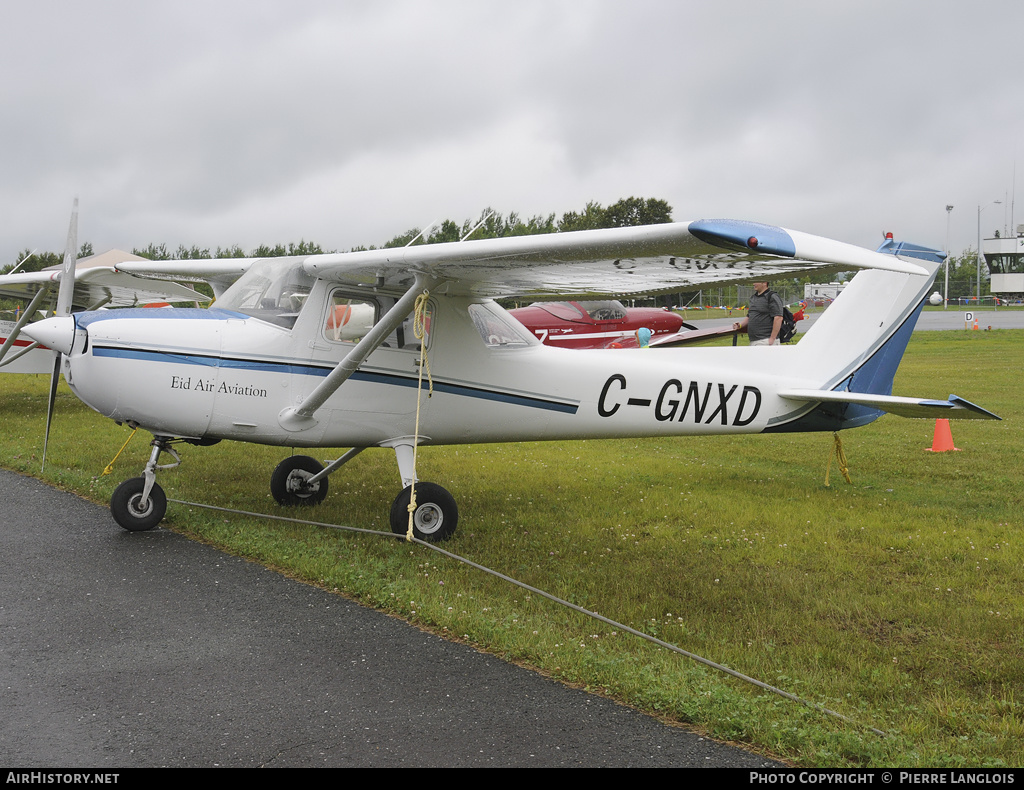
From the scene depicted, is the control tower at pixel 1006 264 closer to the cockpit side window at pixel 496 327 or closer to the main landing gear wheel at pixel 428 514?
the cockpit side window at pixel 496 327

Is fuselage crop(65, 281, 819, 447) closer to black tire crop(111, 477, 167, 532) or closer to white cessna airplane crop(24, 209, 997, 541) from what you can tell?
white cessna airplane crop(24, 209, 997, 541)

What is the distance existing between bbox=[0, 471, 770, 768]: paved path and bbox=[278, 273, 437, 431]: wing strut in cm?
128

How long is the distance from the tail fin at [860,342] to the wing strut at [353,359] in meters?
4.12

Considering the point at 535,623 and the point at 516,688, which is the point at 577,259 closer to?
the point at 535,623

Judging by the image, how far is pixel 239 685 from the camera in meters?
3.93

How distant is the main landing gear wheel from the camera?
252 inches

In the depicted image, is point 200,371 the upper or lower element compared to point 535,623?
upper

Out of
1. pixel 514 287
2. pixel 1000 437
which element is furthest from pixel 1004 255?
pixel 514 287

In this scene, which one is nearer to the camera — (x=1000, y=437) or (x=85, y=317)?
(x=85, y=317)

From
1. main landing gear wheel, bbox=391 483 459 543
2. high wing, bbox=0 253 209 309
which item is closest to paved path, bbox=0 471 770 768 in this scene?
main landing gear wheel, bbox=391 483 459 543

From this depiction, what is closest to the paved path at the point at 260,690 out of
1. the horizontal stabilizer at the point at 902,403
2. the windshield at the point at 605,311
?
the horizontal stabilizer at the point at 902,403

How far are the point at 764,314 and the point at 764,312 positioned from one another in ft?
0.09

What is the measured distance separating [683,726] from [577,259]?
2.83 meters

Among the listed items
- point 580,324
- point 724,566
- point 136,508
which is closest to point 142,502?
point 136,508
